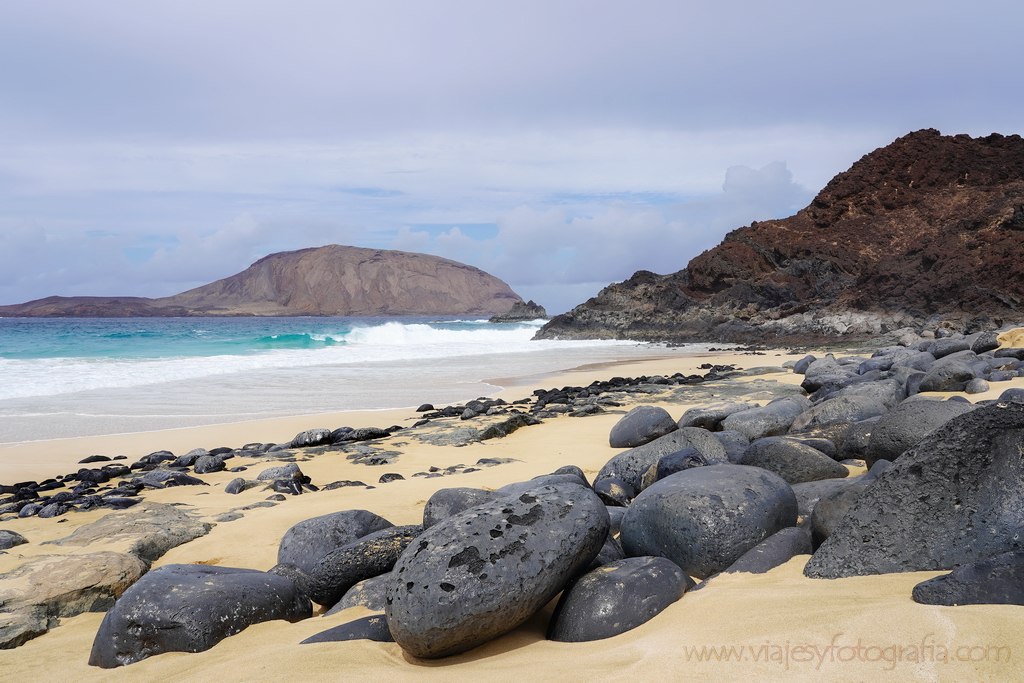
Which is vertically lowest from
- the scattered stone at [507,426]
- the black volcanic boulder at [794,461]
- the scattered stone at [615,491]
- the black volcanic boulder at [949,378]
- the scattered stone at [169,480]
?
the scattered stone at [169,480]

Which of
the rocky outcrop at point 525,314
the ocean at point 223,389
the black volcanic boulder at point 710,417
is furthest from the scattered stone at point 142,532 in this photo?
the rocky outcrop at point 525,314

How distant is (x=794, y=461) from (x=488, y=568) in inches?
99.8

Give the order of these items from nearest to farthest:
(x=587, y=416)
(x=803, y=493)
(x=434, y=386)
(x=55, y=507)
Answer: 1. (x=803, y=493)
2. (x=55, y=507)
3. (x=587, y=416)
4. (x=434, y=386)

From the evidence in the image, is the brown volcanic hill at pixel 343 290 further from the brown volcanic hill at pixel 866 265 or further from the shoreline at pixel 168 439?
the shoreline at pixel 168 439

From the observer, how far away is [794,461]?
4.33 m

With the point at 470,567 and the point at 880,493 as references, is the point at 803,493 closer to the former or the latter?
the point at 880,493

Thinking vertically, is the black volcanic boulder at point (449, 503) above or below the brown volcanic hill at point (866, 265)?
below

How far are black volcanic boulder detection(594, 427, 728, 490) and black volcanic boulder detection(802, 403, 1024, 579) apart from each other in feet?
7.36

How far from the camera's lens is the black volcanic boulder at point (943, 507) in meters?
2.46

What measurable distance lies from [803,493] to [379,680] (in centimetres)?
247

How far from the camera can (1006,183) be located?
4297 cm

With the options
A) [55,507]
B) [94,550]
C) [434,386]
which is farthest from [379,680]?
[434,386]

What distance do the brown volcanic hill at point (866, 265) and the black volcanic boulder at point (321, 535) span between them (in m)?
29.1

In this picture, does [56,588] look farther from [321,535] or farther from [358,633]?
[358,633]
